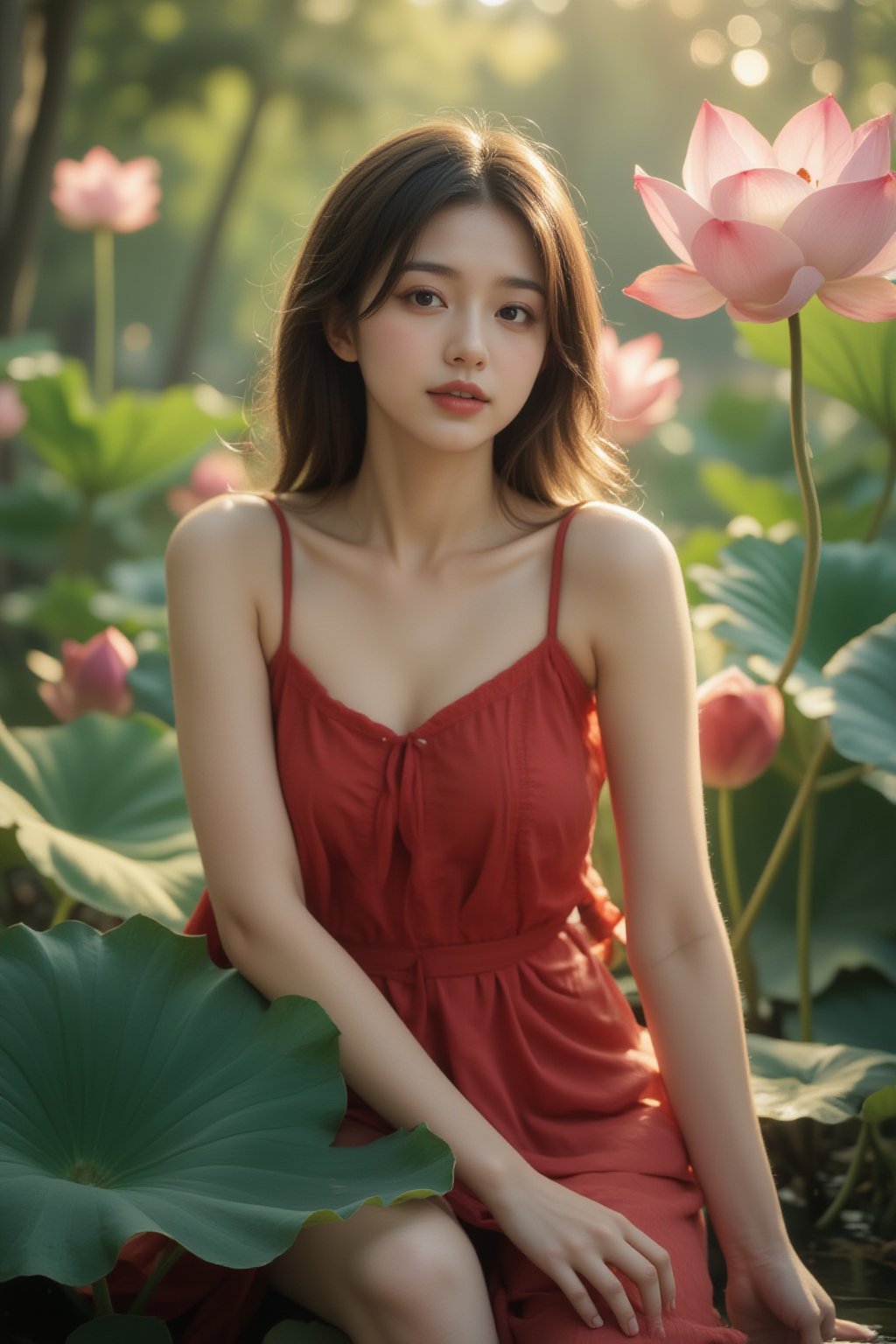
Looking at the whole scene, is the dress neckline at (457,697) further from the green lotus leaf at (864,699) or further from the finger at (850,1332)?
the finger at (850,1332)

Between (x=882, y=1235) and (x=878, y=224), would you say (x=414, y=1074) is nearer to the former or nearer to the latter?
(x=882, y=1235)

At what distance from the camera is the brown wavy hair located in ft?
4.22

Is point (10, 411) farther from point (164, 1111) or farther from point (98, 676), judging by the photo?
point (164, 1111)

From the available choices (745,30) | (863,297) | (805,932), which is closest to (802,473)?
(863,297)

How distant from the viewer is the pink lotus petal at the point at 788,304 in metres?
1.35

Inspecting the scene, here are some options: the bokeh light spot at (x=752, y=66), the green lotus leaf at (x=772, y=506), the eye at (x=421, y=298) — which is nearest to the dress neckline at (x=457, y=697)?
the eye at (x=421, y=298)

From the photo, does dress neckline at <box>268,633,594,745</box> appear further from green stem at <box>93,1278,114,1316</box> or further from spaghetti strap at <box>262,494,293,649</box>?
green stem at <box>93,1278,114,1316</box>

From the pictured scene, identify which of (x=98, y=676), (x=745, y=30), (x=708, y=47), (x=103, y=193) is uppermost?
(x=708, y=47)

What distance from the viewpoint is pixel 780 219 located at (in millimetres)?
1357

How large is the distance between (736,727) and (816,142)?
0.61 m

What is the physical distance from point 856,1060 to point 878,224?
0.81m

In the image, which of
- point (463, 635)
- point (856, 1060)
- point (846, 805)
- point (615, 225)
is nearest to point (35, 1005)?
point (463, 635)

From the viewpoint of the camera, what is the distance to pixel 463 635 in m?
1.33

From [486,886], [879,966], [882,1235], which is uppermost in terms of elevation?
[486,886]
